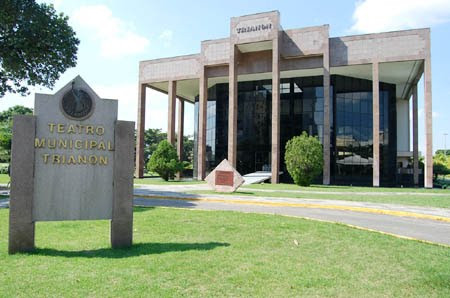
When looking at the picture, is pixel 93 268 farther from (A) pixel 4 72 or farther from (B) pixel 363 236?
(A) pixel 4 72

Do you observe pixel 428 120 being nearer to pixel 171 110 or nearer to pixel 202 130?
pixel 202 130

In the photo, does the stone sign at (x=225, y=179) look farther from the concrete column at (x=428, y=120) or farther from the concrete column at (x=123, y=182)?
the concrete column at (x=428, y=120)

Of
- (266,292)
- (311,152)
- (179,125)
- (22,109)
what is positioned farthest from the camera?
(22,109)

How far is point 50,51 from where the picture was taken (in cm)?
2359

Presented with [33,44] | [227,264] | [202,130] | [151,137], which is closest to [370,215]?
[227,264]

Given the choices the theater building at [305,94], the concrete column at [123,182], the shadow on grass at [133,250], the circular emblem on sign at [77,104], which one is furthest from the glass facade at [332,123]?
the circular emblem on sign at [77,104]

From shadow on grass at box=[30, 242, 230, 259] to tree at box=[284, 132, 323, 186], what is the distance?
76.9 ft

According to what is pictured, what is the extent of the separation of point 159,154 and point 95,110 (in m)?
30.7

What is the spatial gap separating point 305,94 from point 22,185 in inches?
1448

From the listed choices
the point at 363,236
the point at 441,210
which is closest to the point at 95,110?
the point at 363,236

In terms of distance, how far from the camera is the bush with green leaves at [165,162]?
122ft

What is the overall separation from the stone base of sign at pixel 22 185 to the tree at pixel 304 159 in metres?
25.2

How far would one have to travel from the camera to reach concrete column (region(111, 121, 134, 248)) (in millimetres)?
7207

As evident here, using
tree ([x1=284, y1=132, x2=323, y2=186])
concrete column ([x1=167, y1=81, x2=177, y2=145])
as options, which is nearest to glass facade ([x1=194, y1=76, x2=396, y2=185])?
concrete column ([x1=167, y1=81, x2=177, y2=145])
